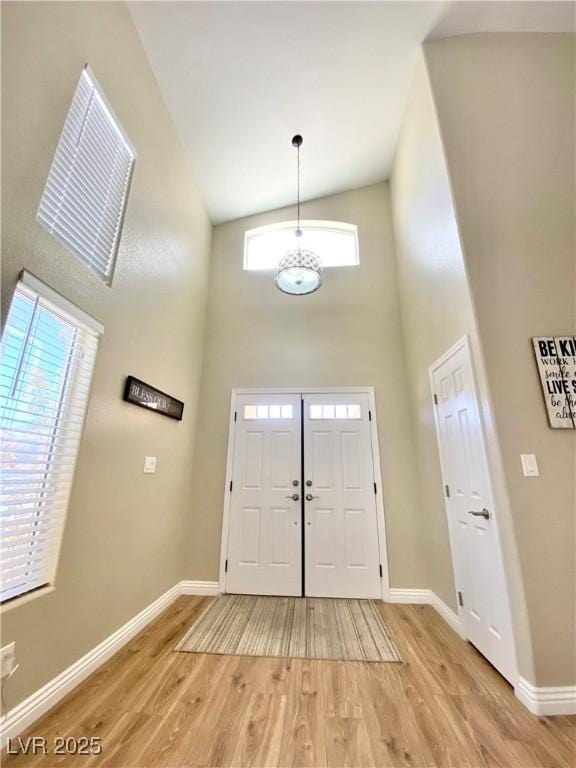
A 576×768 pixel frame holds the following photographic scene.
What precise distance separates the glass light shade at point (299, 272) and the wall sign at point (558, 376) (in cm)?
182

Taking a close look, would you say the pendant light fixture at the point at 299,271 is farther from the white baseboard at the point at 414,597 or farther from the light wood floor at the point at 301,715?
the white baseboard at the point at 414,597

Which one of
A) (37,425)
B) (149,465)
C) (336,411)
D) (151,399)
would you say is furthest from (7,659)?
(336,411)

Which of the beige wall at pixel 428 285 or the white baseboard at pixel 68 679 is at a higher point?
the beige wall at pixel 428 285

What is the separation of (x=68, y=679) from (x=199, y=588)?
1.61 meters

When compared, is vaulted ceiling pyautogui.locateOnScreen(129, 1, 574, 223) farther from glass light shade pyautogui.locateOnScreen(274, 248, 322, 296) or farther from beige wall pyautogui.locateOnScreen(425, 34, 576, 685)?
glass light shade pyautogui.locateOnScreen(274, 248, 322, 296)

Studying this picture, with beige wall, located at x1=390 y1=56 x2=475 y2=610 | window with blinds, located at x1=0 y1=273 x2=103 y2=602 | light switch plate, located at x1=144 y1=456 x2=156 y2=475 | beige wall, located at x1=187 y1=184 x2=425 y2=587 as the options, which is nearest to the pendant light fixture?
beige wall, located at x1=187 y1=184 x2=425 y2=587

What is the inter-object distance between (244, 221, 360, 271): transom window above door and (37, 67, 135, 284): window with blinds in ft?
6.74

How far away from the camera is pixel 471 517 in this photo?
2.20 metres

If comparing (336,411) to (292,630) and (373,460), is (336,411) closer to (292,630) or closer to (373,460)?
(373,460)

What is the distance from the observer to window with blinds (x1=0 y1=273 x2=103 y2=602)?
149 cm

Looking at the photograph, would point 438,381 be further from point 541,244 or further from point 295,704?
point 295,704

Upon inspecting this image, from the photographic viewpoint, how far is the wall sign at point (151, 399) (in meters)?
2.37

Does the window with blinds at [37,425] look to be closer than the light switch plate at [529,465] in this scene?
Yes

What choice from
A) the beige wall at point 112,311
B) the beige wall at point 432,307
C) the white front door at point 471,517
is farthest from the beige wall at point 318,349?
the white front door at point 471,517
